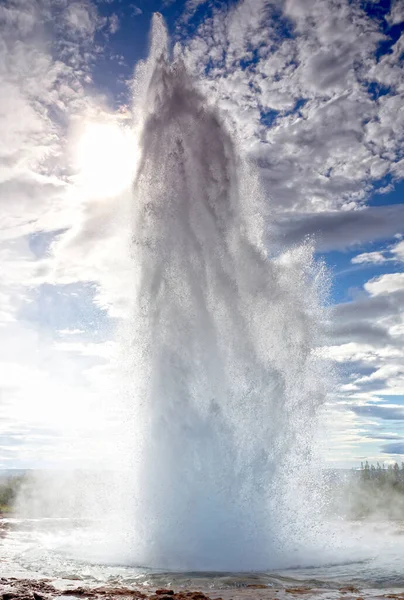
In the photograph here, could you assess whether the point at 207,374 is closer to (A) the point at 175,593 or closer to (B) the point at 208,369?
(B) the point at 208,369

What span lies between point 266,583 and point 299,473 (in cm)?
431

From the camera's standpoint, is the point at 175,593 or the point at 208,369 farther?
the point at 208,369

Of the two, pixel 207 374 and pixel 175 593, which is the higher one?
pixel 207 374

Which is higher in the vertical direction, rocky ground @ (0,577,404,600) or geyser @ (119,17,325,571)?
geyser @ (119,17,325,571)

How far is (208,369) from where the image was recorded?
47.3 ft

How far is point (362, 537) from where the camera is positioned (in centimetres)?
1834

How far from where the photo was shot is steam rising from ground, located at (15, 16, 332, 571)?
12820mm

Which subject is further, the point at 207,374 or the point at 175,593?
the point at 207,374

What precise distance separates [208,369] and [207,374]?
17 cm

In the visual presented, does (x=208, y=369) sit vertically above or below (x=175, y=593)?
above

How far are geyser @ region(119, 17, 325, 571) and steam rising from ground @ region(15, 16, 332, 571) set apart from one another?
0.11 ft

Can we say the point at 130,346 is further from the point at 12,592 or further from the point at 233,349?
the point at 12,592

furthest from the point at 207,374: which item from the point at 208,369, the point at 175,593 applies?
the point at 175,593

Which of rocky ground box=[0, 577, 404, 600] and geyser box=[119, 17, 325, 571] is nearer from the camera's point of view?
rocky ground box=[0, 577, 404, 600]
